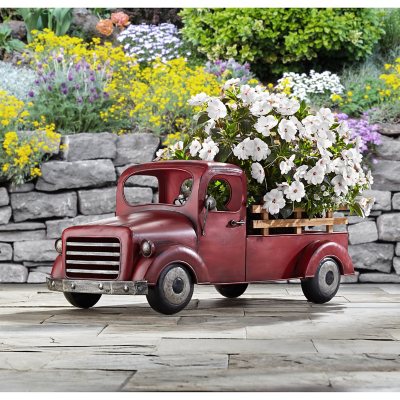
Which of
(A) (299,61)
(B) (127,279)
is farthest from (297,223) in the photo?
(A) (299,61)

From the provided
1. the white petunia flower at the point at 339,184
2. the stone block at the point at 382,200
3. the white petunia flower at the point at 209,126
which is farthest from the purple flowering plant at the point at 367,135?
the white petunia flower at the point at 209,126

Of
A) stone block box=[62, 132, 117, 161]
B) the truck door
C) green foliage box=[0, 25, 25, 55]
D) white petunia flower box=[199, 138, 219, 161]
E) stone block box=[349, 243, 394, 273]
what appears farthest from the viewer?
green foliage box=[0, 25, 25, 55]

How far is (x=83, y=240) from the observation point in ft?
19.0

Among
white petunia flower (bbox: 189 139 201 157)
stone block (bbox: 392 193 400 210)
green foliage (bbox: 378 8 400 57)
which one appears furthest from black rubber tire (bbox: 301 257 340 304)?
green foliage (bbox: 378 8 400 57)

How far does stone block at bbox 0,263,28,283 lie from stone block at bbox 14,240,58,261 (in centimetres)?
9

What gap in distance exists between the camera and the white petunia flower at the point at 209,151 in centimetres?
632

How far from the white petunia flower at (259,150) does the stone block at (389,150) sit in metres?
2.80

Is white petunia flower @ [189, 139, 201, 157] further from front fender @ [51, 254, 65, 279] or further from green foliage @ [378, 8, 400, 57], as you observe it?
green foliage @ [378, 8, 400, 57]

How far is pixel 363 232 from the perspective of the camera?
28.2 feet

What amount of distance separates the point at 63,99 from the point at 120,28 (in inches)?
113

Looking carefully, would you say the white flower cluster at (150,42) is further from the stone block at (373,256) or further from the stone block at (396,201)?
the stone block at (373,256)

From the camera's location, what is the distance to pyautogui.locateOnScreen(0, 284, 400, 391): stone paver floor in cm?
380

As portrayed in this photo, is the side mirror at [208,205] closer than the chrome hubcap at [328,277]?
Yes

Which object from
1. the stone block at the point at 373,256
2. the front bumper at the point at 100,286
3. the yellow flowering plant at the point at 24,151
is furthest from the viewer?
the stone block at the point at 373,256
